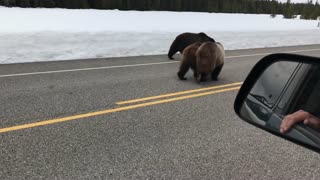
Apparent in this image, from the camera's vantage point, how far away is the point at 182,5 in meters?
46.6

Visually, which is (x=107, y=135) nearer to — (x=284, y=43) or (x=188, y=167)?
(x=188, y=167)

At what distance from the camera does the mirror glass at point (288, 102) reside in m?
1.84

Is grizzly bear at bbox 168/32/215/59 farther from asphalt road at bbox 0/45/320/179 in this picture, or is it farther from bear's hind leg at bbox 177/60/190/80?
asphalt road at bbox 0/45/320/179

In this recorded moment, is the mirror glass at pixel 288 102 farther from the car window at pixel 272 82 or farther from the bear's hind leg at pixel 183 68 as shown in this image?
the bear's hind leg at pixel 183 68

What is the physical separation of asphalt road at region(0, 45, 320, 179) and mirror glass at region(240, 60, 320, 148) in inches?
86.2

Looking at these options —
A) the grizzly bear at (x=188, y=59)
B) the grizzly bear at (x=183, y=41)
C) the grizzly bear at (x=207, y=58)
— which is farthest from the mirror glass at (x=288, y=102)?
the grizzly bear at (x=183, y=41)

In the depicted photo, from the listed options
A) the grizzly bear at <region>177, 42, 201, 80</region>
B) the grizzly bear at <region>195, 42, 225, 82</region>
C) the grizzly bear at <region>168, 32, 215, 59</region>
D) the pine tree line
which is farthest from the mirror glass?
the pine tree line

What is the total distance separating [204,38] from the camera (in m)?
11.1

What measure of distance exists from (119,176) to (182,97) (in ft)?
12.6

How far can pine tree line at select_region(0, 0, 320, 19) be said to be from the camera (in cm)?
3278

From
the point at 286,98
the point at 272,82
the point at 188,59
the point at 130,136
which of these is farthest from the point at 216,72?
the point at 286,98

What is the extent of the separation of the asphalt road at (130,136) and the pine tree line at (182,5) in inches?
982

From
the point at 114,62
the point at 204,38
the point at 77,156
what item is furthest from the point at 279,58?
the point at 114,62

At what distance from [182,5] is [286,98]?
45.5m
